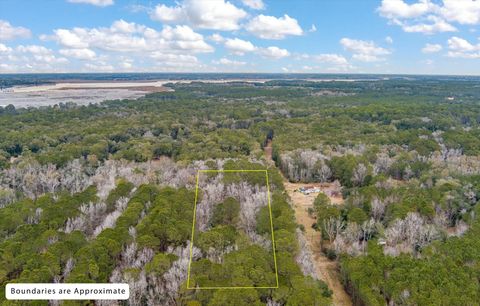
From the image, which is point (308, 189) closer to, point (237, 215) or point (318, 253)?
point (318, 253)

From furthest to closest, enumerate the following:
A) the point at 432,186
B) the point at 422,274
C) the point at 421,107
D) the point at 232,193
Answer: the point at 421,107 < the point at 432,186 < the point at 232,193 < the point at 422,274

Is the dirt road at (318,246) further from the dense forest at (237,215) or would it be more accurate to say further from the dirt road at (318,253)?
the dense forest at (237,215)

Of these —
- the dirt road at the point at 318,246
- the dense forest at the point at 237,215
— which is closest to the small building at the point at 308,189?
the dirt road at the point at 318,246

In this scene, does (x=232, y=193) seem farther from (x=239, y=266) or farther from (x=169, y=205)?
(x=239, y=266)

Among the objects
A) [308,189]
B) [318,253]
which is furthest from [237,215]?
[308,189]

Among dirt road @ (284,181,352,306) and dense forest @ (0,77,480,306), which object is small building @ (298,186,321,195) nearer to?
dirt road @ (284,181,352,306)

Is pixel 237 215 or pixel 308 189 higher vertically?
pixel 237 215

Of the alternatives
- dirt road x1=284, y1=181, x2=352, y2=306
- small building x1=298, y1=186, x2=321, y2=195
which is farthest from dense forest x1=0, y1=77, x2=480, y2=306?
small building x1=298, y1=186, x2=321, y2=195

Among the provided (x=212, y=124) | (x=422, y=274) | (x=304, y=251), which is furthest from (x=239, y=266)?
(x=212, y=124)
